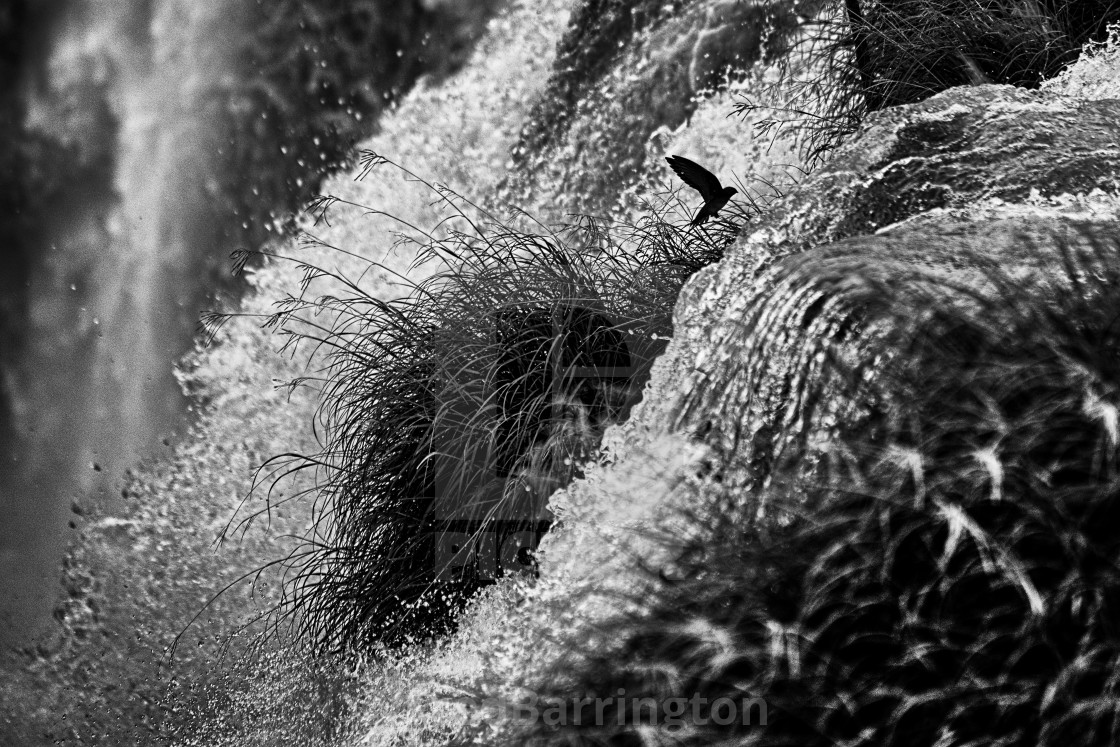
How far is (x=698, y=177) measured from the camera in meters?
2.67

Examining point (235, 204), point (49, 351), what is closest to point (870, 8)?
point (235, 204)

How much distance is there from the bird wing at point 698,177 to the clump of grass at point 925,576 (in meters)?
1.36

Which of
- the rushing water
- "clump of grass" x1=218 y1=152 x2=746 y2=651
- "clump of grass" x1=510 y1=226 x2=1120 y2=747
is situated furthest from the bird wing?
the rushing water

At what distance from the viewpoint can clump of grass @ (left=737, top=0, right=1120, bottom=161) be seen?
10.9 ft

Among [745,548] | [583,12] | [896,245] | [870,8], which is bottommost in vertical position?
[745,548]

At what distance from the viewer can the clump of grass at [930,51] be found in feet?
10.9

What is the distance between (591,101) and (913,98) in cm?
218

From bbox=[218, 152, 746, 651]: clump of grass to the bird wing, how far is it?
0.39ft

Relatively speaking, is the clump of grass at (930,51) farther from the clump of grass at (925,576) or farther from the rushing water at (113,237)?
the rushing water at (113,237)

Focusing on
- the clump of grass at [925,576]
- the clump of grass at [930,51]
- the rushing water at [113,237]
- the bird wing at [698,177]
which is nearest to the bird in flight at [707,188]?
the bird wing at [698,177]

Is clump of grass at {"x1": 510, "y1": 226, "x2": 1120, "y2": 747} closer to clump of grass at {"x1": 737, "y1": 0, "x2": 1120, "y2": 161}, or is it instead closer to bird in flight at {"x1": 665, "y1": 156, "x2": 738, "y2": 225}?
bird in flight at {"x1": 665, "y1": 156, "x2": 738, "y2": 225}

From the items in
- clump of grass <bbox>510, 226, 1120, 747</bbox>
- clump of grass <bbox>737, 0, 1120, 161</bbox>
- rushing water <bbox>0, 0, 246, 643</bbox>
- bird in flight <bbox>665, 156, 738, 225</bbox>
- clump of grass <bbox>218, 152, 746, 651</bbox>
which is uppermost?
rushing water <bbox>0, 0, 246, 643</bbox>

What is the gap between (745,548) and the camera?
1296mm

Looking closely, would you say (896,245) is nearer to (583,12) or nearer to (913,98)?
(913,98)
